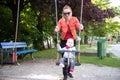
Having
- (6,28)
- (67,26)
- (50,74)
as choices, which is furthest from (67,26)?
(6,28)

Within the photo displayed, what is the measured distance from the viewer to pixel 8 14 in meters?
19.5

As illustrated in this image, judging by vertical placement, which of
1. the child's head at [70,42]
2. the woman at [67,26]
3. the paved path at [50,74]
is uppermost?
the woman at [67,26]

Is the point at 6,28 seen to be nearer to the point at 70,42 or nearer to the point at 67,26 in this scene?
the point at 67,26

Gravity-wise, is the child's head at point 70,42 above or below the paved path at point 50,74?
above

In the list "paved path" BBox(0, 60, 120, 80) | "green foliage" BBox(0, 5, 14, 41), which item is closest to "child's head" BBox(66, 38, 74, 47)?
"paved path" BBox(0, 60, 120, 80)

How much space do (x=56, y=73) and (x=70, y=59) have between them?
2.29 metres

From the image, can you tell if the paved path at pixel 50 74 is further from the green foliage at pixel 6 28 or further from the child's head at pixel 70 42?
the green foliage at pixel 6 28

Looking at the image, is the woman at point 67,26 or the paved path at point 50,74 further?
the paved path at point 50,74

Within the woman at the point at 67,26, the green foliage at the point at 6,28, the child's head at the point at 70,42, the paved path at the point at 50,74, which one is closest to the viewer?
the child's head at the point at 70,42

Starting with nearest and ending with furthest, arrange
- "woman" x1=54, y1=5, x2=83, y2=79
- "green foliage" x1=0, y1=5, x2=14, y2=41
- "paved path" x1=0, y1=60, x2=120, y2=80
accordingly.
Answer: "woman" x1=54, y1=5, x2=83, y2=79
"paved path" x1=0, y1=60, x2=120, y2=80
"green foliage" x1=0, y1=5, x2=14, y2=41

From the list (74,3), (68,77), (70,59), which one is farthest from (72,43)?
(74,3)

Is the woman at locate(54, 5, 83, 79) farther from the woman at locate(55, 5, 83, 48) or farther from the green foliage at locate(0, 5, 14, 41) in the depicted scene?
the green foliage at locate(0, 5, 14, 41)

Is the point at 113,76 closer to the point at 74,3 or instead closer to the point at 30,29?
the point at 74,3

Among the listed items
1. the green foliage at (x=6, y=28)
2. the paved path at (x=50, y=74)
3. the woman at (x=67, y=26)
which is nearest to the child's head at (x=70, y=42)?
the woman at (x=67, y=26)
